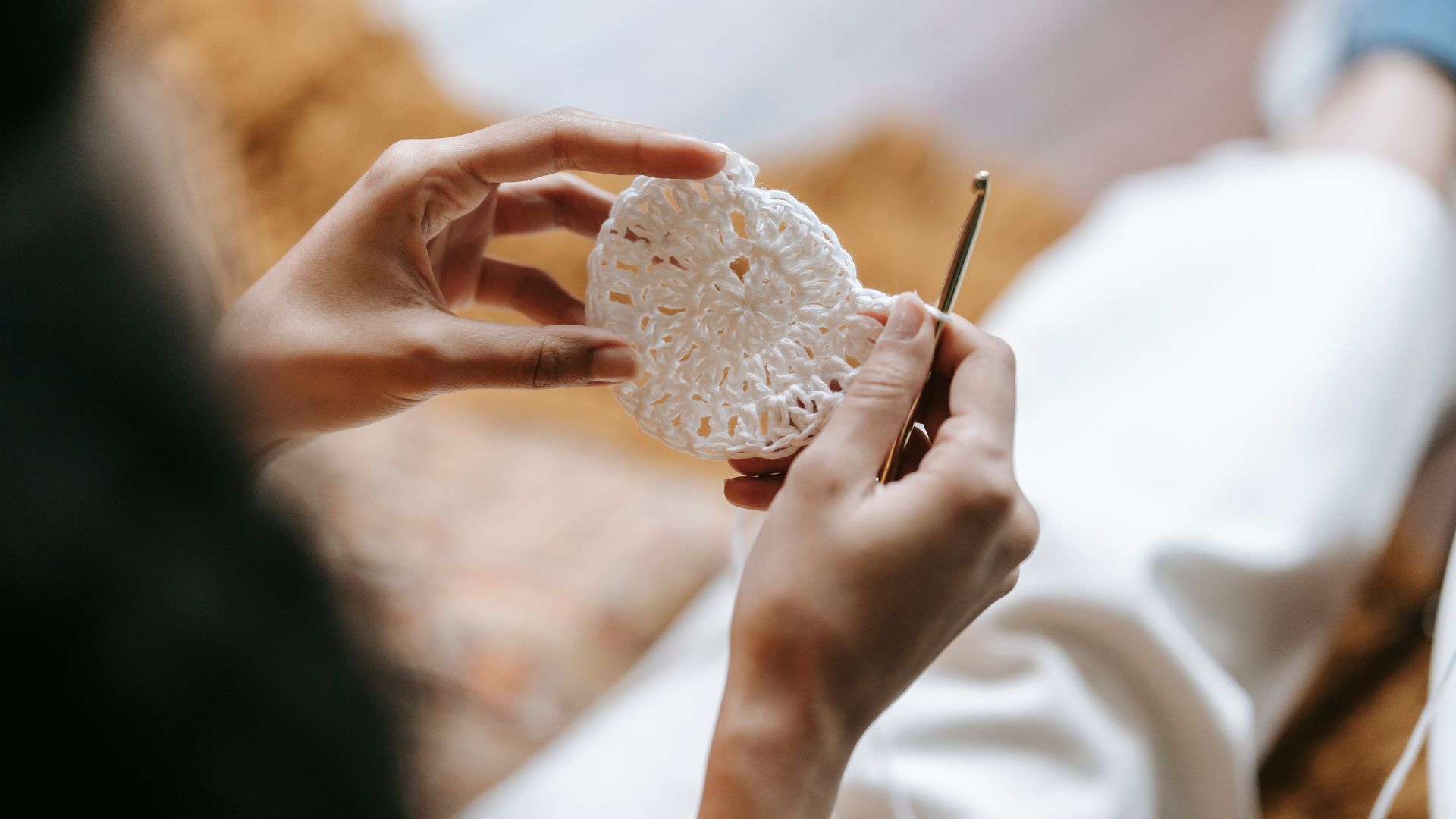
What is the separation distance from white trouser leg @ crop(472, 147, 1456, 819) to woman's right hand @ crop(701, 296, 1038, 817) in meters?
0.22

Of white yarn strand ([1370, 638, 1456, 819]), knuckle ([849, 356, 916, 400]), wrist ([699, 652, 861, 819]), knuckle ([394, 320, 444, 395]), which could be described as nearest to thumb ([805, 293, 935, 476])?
knuckle ([849, 356, 916, 400])

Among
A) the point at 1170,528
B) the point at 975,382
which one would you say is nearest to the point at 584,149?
the point at 975,382

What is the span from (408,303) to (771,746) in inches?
12.1

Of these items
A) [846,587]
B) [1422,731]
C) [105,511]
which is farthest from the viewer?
[1422,731]

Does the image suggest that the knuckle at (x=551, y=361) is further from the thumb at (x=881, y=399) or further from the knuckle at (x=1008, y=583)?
the knuckle at (x=1008, y=583)

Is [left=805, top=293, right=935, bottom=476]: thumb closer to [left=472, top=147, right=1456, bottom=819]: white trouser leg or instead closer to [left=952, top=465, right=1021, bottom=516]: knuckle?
[left=952, top=465, right=1021, bottom=516]: knuckle

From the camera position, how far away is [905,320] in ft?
1.62

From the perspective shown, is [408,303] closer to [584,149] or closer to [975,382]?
[584,149]

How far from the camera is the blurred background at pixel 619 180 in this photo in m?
0.96

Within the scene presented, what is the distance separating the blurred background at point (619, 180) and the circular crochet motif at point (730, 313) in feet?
0.26

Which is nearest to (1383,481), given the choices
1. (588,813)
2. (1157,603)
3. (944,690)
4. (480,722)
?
(1157,603)

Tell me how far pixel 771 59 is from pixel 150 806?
59.4 inches

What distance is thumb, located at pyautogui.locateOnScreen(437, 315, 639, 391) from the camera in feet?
1.68

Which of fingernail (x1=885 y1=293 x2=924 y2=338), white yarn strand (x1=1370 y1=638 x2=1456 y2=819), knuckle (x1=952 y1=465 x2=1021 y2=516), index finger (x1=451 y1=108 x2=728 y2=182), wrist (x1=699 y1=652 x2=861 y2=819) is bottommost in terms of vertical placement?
white yarn strand (x1=1370 y1=638 x2=1456 y2=819)
